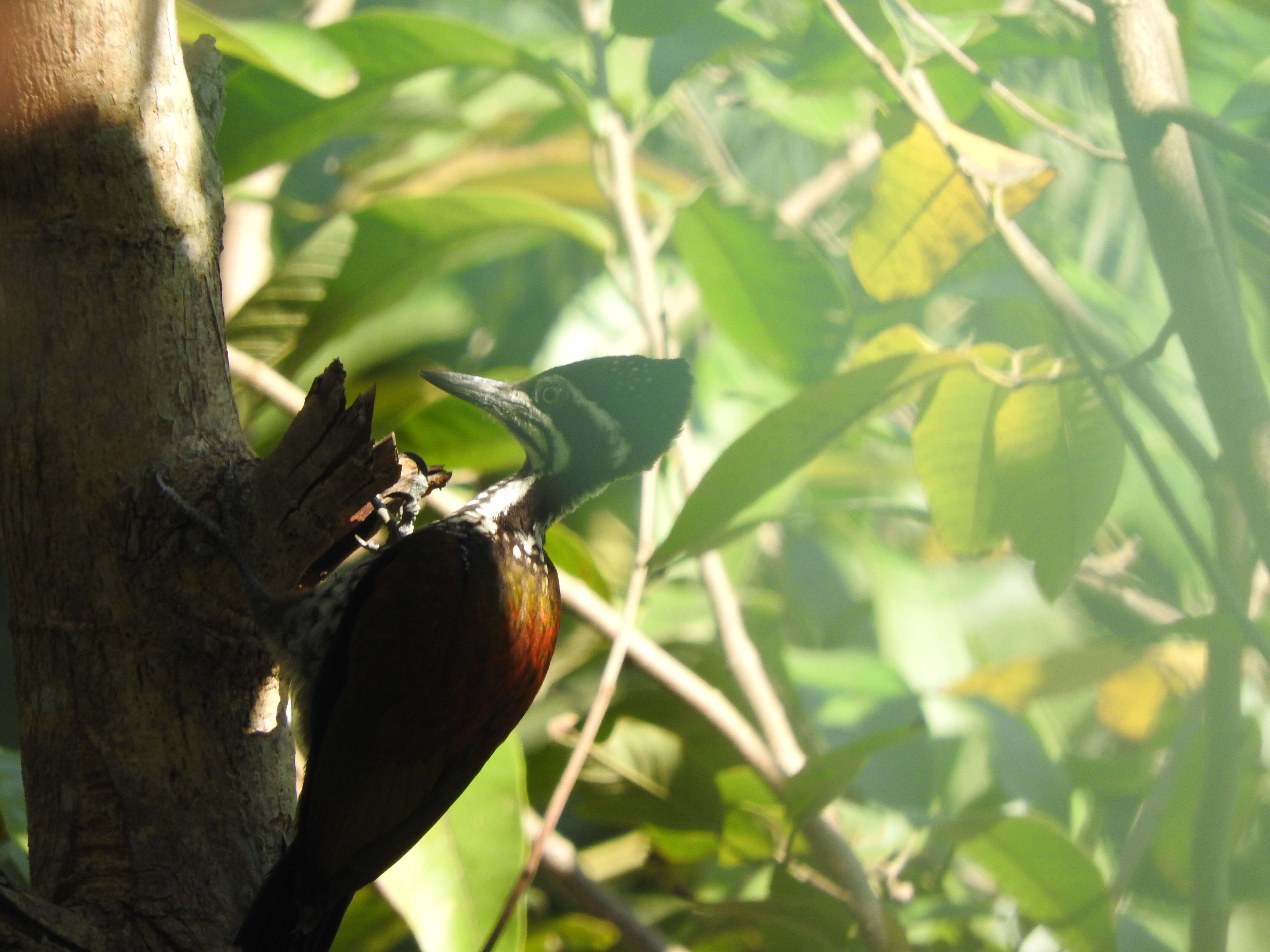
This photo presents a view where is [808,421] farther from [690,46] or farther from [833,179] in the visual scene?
[833,179]

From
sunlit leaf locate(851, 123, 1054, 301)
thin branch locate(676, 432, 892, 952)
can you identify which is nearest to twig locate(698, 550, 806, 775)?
thin branch locate(676, 432, 892, 952)

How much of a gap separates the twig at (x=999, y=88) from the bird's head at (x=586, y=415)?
638 millimetres

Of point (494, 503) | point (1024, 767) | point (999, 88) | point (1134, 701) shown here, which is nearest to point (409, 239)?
point (494, 503)

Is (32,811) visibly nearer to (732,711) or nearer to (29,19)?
(29,19)

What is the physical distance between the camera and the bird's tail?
4.44ft

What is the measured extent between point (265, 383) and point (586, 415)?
2.08ft

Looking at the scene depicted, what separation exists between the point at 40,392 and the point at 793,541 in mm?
2576

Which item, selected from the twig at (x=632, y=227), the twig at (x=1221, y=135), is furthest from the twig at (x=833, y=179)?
the twig at (x=1221, y=135)

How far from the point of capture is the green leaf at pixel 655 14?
1985 millimetres

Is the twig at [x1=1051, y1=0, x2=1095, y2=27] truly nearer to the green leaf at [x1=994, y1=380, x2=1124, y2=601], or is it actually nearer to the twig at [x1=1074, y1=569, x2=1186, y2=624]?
the green leaf at [x1=994, y1=380, x2=1124, y2=601]

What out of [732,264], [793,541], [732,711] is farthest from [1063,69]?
[732,711]

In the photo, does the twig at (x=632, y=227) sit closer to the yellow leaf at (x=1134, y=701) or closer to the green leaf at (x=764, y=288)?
the green leaf at (x=764, y=288)

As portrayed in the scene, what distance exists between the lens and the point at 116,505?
4.34 ft

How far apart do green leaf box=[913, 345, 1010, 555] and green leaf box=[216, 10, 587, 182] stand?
3.30ft
